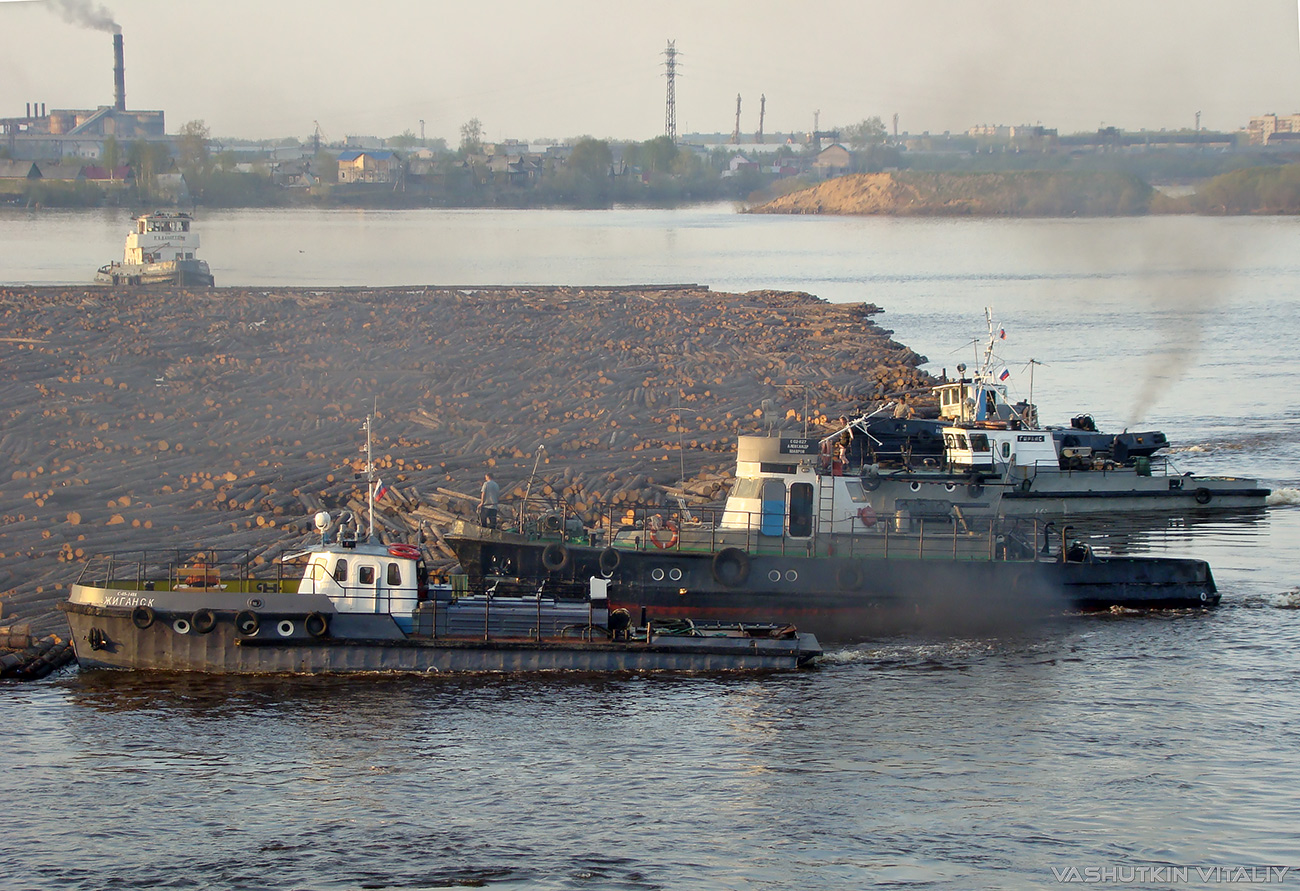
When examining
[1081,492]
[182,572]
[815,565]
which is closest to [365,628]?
[182,572]

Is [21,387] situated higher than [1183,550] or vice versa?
[21,387]

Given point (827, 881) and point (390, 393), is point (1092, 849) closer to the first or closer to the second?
point (827, 881)

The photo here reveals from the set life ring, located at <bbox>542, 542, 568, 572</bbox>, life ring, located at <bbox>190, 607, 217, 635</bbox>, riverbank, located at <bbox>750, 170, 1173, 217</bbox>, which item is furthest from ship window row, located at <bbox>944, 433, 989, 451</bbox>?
riverbank, located at <bbox>750, 170, 1173, 217</bbox>

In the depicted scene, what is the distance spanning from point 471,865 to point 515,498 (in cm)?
1388

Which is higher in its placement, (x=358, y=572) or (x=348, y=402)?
(x=348, y=402)

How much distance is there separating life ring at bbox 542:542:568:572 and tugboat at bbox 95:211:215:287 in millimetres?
44196

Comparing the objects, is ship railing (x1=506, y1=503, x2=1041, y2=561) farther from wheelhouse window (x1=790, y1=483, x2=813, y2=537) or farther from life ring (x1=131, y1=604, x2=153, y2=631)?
life ring (x1=131, y1=604, x2=153, y2=631)

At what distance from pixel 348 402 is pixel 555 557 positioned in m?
15.7

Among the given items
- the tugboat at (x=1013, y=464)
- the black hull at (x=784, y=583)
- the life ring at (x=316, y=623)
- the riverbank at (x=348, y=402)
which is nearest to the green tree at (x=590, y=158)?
the riverbank at (x=348, y=402)

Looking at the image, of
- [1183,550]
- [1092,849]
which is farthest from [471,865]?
[1183,550]

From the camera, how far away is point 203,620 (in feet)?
61.2

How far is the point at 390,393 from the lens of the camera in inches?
1469

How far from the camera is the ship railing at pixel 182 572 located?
19.2 m

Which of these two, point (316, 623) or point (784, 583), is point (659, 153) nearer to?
point (784, 583)
